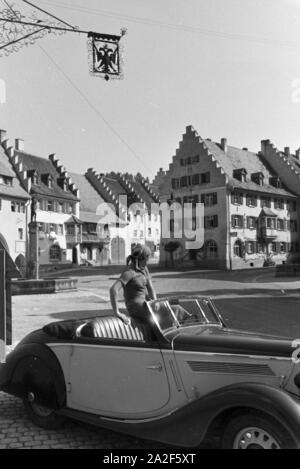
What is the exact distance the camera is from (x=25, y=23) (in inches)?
380

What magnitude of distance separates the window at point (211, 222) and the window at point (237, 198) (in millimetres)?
2542

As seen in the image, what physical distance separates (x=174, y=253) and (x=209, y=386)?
49.2 meters

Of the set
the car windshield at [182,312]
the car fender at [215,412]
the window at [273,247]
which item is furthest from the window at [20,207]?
the car fender at [215,412]

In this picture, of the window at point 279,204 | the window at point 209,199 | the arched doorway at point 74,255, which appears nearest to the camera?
the window at point 209,199

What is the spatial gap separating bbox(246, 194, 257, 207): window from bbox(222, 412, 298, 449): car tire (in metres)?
50.5

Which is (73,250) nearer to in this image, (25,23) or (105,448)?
(25,23)

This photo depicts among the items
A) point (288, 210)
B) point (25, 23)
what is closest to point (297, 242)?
point (288, 210)

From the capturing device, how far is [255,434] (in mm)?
3748

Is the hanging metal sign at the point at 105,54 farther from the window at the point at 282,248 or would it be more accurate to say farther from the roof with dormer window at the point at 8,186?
the window at the point at 282,248

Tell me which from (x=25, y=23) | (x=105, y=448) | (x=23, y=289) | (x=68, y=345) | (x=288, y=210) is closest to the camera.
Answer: (x=105, y=448)

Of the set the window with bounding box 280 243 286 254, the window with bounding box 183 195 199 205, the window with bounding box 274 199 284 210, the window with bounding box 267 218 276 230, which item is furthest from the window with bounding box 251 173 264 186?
the window with bounding box 280 243 286 254

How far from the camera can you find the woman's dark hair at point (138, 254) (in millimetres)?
5842

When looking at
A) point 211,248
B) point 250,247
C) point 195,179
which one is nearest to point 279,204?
point 250,247
